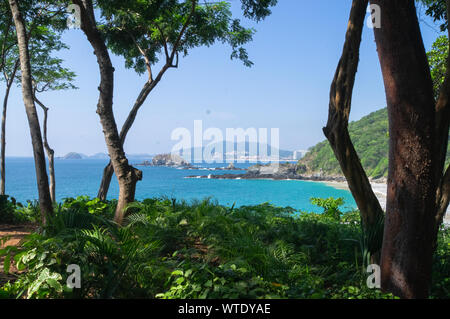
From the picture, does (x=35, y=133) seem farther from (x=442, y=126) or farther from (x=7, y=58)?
(x=7, y=58)

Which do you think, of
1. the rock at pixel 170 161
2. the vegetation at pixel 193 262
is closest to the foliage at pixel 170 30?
the vegetation at pixel 193 262

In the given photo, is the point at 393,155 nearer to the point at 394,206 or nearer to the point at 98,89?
the point at 394,206

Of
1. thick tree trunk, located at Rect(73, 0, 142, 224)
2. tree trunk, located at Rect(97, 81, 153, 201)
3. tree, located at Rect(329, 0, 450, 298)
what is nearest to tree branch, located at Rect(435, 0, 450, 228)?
tree, located at Rect(329, 0, 450, 298)

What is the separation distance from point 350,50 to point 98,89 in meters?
3.74

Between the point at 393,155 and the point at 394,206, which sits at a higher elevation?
the point at 393,155

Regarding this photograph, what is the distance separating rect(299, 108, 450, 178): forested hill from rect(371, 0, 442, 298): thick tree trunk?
4115cm

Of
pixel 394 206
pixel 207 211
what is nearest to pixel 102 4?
pixel 207 211

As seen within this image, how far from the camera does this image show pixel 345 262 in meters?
3.48

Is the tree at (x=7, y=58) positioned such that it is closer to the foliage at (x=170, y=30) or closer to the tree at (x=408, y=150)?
the foliage at (x=170, y=30)

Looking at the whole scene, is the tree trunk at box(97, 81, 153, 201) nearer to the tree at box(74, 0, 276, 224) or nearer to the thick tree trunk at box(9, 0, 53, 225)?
the tree at box(74, 0, 276, 224)

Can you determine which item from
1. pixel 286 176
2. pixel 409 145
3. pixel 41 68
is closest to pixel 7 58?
pixel 41 68

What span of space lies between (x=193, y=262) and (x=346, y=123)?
2.04 metres

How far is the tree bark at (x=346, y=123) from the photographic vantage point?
341cm
